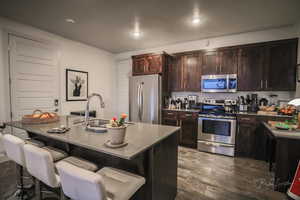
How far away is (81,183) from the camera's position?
88 cm

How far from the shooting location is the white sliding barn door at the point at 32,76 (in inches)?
116

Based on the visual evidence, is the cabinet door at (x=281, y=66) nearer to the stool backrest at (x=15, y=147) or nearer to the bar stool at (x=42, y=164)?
the bar stool at (x=42, y=164)

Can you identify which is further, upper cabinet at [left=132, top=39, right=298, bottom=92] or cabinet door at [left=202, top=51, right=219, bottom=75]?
cabinet door at [left=202, top=51, right=219, bottom=75]

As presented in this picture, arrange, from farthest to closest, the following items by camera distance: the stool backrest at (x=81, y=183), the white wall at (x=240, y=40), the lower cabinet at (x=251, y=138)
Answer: the white wall at (x=240, y=40) < the lower cabinet at (x=251, y=138) < the stool backrest at (x=81, y=183)

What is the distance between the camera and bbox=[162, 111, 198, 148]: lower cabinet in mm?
3561

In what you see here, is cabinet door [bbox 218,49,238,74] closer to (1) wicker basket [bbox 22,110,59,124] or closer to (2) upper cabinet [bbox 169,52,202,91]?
(2) upper cabinet [bbox 169,52,202,91]

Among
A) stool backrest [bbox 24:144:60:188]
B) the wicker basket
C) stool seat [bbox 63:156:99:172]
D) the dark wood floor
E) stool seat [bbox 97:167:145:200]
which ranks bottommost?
the dark wood floor

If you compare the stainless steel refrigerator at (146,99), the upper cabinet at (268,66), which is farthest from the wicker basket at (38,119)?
the upper cabinet at (268,66)

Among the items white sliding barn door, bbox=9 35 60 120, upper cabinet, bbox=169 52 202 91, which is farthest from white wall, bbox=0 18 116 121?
upper cabinet, bbox=169 52 202 91

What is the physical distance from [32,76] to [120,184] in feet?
10.9

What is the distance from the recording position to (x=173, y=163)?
1793mm

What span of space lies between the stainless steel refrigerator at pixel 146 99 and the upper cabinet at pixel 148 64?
261mm

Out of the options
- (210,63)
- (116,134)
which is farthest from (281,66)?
(116,134)

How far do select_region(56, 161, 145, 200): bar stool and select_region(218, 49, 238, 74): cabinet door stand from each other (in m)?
3.29
